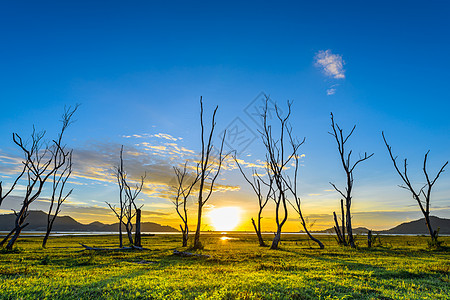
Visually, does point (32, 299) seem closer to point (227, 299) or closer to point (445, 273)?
point (227, 299)

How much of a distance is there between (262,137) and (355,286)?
21783 mm

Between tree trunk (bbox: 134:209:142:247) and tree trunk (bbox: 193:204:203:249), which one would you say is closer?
tree trunk (bbox: 193:204:203:249)

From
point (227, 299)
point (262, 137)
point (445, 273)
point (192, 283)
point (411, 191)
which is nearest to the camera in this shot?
point (227, 299)

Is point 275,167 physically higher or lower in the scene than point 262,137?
lower

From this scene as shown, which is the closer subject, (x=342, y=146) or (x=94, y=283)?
(x=94, y=283)

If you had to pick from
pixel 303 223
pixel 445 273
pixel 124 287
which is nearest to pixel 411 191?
pixel 303 223

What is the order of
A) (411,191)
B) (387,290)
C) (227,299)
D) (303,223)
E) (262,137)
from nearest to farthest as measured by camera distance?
(227,299) → (387,290) → (411,191) → (303,223) → (262,137)

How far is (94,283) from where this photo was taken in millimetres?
7070

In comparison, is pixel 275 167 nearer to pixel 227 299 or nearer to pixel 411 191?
pixel 411 191

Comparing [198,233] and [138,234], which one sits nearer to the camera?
[198,233]

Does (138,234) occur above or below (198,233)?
below

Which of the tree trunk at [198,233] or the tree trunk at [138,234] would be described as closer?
the tree trunk at [198,233]

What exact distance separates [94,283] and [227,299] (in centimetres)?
409

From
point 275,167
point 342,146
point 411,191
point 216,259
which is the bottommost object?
point 216,259
